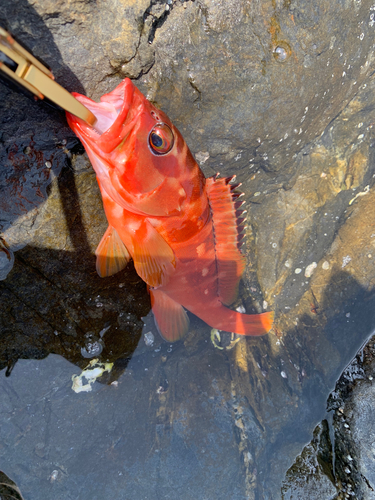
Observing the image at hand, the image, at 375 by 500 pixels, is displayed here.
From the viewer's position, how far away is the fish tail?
2.99 meters

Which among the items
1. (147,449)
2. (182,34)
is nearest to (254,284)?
(147,449)

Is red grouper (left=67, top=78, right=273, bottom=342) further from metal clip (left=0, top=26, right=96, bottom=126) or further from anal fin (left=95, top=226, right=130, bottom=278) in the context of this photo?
metal clip (left=0, top=26, right=96, bottom=126)

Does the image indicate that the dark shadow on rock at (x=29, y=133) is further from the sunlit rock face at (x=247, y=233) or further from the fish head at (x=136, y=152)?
the fish head at (x=136, y=152)

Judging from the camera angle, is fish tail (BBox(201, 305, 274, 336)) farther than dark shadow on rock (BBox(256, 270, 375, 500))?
Yes

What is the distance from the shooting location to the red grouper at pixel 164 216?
1657 millimetres

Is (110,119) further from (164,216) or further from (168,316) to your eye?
(168,316)

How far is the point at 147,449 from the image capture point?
2422 mm

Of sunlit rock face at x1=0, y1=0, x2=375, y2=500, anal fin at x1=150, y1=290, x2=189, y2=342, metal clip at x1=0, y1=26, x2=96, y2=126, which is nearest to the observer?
metal clip at x1=0, y1=26, x2=96, y2=126

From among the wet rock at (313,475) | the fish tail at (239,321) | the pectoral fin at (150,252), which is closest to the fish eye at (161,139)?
the pectoral fin at (150,252)

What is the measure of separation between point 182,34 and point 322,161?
2.07 metres

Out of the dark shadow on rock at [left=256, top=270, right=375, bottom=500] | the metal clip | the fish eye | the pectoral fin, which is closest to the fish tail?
the dark shadow on rock at [left=256, top=270, right=375, bottom=500]

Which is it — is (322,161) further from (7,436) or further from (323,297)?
(7,436)

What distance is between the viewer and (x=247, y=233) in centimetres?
329

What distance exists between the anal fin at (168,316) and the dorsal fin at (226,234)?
435mm
